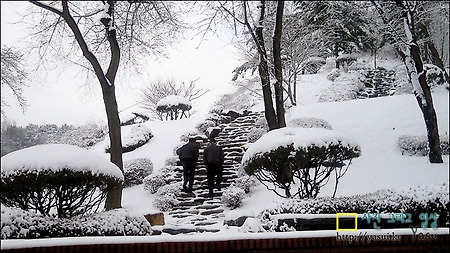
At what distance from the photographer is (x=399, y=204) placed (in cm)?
258

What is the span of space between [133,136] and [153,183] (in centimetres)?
55

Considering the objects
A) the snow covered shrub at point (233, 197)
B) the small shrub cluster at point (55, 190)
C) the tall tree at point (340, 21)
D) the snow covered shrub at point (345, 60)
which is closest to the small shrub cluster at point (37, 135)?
the small shrub cluster at point (55, 190)

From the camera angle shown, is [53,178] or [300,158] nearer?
[53,178]

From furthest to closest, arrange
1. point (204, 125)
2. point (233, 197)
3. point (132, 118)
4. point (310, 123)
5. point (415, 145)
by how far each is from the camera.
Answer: point (310, 123) → point (204, 125) → point (415, 145) → point (233, 197) → point (132, 118)

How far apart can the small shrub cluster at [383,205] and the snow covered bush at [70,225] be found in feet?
2.72

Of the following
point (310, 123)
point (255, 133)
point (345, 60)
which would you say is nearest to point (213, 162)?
point (255, 133)

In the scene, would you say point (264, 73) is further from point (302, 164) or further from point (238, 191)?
point (302, 164)

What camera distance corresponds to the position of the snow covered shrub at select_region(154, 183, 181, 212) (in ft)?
9.87

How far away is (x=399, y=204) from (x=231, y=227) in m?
1.11

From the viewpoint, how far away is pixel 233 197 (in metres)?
3.42

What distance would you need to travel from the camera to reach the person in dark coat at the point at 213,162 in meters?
3.74

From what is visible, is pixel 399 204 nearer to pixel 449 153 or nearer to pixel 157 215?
pixel 157 215

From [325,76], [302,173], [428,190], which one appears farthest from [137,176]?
[325,76]

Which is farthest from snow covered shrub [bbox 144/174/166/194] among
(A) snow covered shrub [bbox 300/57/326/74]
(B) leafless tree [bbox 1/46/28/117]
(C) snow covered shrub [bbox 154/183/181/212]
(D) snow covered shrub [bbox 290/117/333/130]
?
(A) snow covered shrub [bbox 300/57/326/74]
